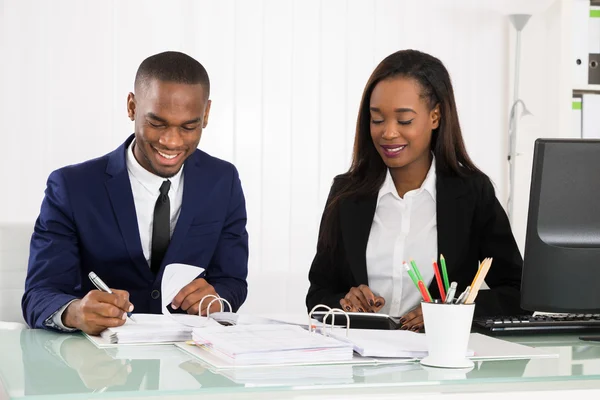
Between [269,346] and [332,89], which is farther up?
[332,89]

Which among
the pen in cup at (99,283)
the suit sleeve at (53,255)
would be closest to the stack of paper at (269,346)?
the pen in cup at (99,283)

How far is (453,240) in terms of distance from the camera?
2166 millimetres

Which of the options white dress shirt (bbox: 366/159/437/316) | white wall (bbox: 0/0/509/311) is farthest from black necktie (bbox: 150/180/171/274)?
white wall (bbox: 0/0/509/311)

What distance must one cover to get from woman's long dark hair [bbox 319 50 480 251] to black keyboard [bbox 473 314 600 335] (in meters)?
0.58

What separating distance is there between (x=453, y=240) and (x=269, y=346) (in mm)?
948

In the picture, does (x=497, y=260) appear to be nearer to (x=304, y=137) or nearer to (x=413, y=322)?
(x=413, y=322)

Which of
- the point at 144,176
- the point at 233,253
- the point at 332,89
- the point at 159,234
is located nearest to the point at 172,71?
the point at 144,176

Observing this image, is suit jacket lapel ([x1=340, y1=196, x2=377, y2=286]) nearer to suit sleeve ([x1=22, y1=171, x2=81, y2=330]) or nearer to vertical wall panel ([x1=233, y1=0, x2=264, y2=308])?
suit sleeve ([x1=22, y1=171, x2=81, y2=330])

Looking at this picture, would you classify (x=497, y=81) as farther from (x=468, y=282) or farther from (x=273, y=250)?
(x=468, y=282)

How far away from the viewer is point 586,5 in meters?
3.95

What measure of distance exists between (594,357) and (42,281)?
116 centimetres

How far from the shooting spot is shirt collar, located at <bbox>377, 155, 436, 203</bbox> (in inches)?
88.0

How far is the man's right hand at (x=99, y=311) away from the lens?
1588mm

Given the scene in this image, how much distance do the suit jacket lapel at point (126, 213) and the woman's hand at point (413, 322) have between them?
64 cm
